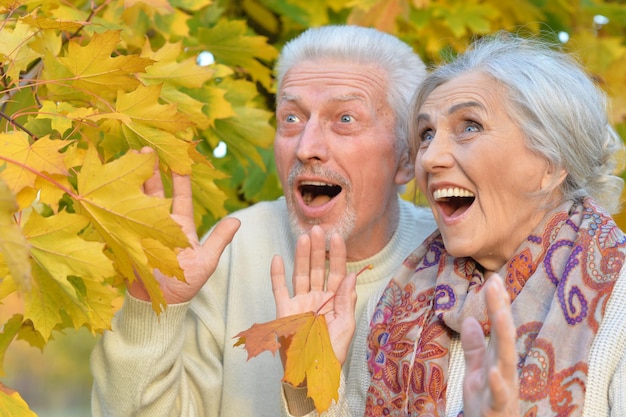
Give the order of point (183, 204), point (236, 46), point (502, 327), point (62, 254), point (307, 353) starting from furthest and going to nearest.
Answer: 1. point (236, 46)
2. point (183, 204)
3. point (307, 353)
4. point (62, 254)
5. point (502, 327)

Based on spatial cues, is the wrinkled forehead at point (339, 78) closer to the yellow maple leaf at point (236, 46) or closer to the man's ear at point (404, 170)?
the man's ear at point (404, 170)

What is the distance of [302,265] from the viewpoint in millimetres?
2480

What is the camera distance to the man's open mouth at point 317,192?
9.77 ft

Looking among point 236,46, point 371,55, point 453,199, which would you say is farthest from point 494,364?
point 236,46

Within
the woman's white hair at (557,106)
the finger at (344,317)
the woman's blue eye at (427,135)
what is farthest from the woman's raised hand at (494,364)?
the woman's blue eye at (427,135)

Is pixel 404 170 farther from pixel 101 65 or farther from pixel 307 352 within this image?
pixel 101 65

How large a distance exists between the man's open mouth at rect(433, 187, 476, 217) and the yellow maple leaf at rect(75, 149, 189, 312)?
2.43 ft

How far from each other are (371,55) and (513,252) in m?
0.94

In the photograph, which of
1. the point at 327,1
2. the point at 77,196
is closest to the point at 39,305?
the point at 77,196

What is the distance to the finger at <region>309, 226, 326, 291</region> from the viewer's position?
2451 millimetres

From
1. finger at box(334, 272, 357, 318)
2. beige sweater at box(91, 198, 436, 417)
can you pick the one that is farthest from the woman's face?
beige sweater at box(91, 198, 436, 417)

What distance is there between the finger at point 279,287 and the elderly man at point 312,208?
307 mm

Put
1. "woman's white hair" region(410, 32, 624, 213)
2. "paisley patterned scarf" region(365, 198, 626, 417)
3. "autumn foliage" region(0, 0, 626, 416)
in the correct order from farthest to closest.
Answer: "woman's white hair" region(410, 32, 624, 213) → "paisley patterned scarf" region(365, 198, 626, 417) → "autumn foliage" region(0, 0, 626, 416)

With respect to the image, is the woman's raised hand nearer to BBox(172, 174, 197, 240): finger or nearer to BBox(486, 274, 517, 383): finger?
BBox(486, 274, 517, 383): finger
